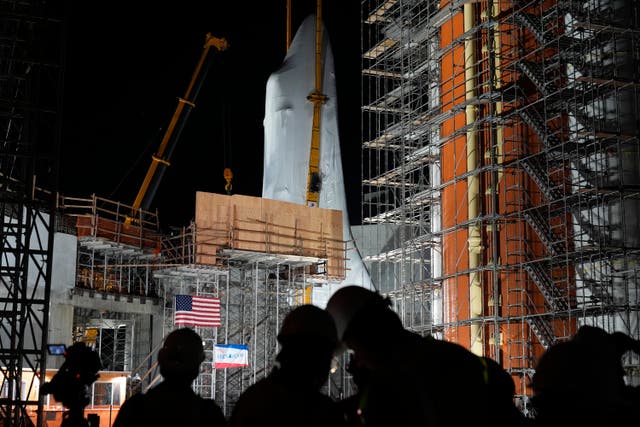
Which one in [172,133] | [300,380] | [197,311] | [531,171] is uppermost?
[172,133]

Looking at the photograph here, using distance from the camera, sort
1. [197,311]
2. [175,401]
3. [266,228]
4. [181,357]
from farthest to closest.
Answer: [266,228] < [197,311] < [181,357] < [175,401]

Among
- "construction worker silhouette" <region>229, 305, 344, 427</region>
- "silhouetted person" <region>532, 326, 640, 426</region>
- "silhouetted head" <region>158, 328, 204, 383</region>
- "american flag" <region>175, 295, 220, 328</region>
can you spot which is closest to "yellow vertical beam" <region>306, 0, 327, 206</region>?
"american flag" <region>175, 295, 220, 328</region>

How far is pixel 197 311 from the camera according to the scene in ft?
123

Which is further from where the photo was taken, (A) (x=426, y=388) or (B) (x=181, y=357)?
(B) (x=181, y=357)

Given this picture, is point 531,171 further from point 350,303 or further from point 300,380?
point 350,303

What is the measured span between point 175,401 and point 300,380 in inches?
50.5

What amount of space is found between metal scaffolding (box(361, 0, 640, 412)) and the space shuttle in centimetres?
1416

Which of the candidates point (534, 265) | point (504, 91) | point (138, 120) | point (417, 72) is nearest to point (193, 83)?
point (138, 120)

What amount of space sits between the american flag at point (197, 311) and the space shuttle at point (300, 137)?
13.3 m

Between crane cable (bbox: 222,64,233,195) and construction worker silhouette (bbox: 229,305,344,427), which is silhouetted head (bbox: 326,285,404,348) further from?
crane cable (bbox: 222,64,233,195)

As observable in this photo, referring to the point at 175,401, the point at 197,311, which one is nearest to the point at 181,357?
the point at 175,401

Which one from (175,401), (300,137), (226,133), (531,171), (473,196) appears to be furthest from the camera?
(226,133)

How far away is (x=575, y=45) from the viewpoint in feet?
90.9

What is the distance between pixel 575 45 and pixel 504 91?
11.3ft
